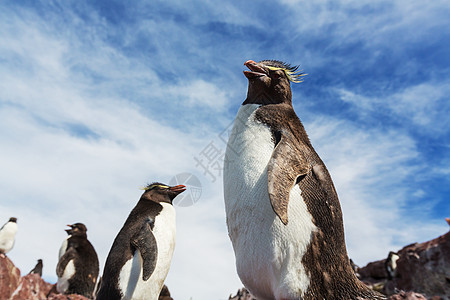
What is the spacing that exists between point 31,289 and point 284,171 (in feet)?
22.6

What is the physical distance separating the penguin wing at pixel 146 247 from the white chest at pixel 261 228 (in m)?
2.79

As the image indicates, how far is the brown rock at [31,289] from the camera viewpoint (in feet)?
21.9

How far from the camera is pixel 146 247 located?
5.54 m

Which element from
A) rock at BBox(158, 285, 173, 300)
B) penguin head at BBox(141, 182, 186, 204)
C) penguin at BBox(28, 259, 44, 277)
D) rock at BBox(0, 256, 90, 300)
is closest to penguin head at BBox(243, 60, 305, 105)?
penguin head at BBox(141, 182, 186, 204)

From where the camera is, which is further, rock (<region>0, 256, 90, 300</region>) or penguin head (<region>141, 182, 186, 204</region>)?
penguin head (<region>141, 182, 186, 204</region>)

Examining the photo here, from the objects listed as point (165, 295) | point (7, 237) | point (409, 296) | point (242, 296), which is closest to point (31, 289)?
point (165, 295)

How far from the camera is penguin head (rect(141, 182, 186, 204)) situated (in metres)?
6.51

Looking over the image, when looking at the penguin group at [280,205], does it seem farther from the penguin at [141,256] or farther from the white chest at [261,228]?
the penguin at [141,256]

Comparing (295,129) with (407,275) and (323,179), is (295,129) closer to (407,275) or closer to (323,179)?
(323,179)

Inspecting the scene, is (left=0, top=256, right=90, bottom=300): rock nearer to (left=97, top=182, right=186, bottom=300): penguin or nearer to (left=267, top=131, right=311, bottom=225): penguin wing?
(left=97, top=182, right=186, bottom=300): penguin

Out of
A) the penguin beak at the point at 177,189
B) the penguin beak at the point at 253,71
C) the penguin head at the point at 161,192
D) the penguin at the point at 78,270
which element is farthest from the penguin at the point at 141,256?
the penguin at the point at 78,270

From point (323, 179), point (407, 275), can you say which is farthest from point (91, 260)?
point (323, 179)

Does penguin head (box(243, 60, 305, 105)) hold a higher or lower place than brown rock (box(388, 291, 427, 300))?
higher

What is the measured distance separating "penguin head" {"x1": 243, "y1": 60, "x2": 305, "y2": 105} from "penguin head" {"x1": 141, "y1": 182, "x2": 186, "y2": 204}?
346 cm
